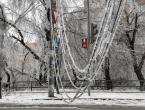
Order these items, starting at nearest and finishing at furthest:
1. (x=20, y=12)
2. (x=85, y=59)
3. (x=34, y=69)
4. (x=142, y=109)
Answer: (x=142, y=109) < (x=20, y=12) < (x=85, y=59) < (x=34, y=69)

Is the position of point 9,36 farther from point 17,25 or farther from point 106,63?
point 106,63

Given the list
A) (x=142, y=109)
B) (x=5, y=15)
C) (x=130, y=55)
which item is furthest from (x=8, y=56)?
(x=142, y=109)

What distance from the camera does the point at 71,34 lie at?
18047 mm

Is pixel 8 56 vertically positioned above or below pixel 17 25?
Answer: below

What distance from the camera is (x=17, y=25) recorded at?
18719 mm

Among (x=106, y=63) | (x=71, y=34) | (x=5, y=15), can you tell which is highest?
(x=5, y=15)

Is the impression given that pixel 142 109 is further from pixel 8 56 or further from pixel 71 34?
pixel 8 56

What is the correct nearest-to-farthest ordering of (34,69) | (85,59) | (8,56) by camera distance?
(85,59)
(8,56)
(34,69)

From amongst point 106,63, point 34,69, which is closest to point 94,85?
point 106,63

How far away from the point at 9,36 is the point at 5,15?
6.27ft

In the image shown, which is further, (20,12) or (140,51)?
(140,51)

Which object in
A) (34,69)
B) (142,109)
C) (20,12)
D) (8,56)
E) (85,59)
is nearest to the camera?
(142,109)

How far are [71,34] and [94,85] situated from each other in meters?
5.27

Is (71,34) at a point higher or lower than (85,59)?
higher
